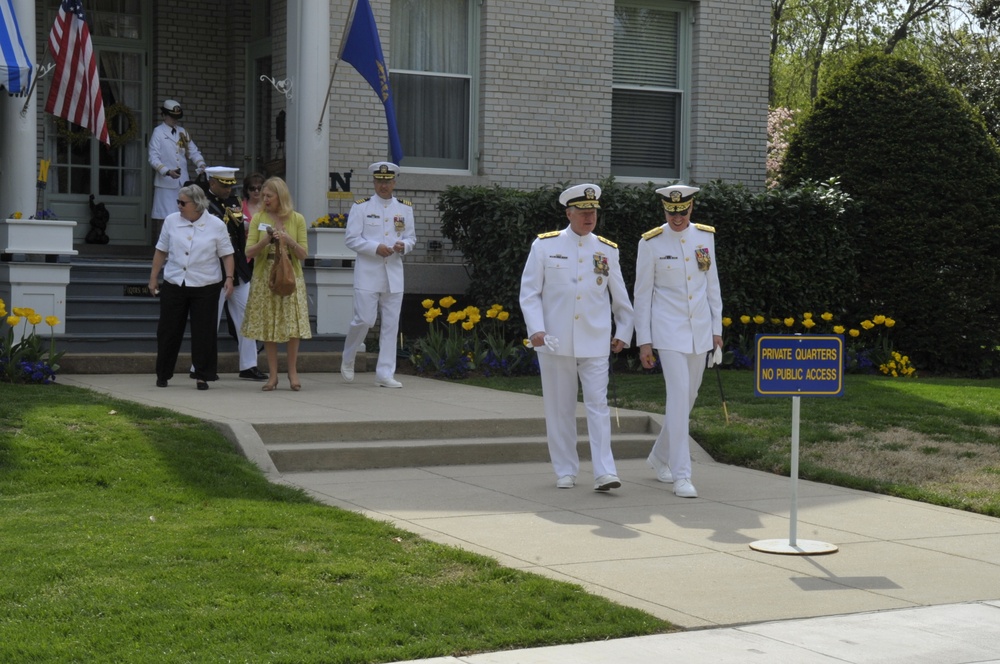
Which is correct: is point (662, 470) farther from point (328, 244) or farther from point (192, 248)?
point (328, 244)

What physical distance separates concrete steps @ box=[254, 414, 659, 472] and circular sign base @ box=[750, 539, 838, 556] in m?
3.15

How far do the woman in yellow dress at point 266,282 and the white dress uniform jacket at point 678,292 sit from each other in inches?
157

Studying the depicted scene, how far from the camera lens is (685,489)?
9391 mm

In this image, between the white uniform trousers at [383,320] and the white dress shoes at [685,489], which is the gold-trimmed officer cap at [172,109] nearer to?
the white uniform trousers at [383,320]

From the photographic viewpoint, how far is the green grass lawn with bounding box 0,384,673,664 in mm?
5578

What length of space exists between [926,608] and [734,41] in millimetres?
13253

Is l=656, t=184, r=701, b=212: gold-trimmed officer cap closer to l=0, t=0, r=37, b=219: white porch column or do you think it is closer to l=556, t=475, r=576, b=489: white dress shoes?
l=556, t=475, r=576, b=489: white dress shoes

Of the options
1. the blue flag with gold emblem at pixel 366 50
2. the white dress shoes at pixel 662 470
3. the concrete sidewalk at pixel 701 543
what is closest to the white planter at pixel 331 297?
the blue flag with gold emblem at pixel 366 50

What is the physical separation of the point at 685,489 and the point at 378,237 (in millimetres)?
4768

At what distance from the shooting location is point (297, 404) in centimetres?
1162

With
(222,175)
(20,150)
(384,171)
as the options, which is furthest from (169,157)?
(384,171)

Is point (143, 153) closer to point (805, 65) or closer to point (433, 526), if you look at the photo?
point (433, 526)

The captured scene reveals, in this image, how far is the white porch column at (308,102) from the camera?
15172mm

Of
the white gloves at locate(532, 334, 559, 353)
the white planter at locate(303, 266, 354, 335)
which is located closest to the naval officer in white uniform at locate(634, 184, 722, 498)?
the white gloves at locate(532, 334, 559, 353)
